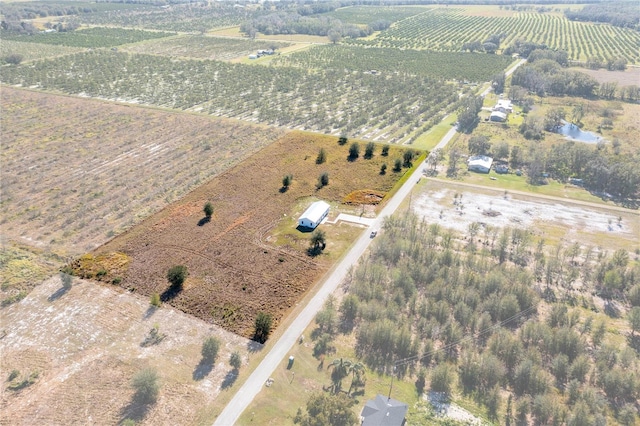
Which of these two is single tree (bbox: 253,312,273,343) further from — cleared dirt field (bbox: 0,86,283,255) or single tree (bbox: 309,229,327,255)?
cleared dirt field (bbox: 0,86,283,255)

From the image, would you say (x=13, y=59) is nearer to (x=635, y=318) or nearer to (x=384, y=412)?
(x=384, y=412)

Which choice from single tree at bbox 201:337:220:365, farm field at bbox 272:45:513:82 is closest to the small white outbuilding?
single tree at bbox 201:337:220:365

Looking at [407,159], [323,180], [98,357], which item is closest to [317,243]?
[323,180]

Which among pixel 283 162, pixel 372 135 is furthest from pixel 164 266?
pixel 372 135

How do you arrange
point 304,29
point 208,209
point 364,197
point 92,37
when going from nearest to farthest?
point 208,209 → point 364,197 → point 92,37 → point 304,29

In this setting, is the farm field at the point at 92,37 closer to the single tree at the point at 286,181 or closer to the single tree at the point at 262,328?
the single tree at the point at 286,181

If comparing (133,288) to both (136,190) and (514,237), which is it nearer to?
(136,190)
